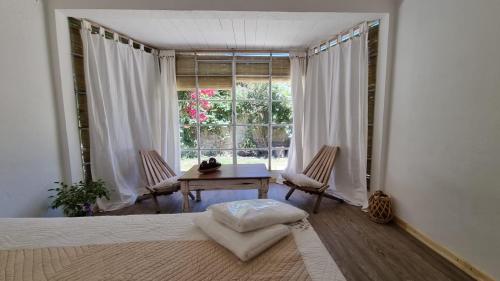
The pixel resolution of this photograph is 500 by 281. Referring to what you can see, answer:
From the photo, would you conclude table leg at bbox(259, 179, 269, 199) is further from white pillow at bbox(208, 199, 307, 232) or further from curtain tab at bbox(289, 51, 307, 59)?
curtain tab at bbox(289, 51, 307, 59)

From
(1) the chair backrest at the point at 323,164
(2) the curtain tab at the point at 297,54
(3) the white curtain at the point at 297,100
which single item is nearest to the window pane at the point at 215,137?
(3) the white curtain at the point at 297,100

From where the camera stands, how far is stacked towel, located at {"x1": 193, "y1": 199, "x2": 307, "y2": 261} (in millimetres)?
958

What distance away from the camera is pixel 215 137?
398cm

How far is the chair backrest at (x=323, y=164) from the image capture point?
295cm

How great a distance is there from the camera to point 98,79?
254cm

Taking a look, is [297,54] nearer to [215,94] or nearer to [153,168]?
[215,94]

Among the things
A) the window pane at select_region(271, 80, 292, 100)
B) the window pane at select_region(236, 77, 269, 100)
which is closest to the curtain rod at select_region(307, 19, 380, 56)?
the window pane at select_region(271, 80, 292, 100)

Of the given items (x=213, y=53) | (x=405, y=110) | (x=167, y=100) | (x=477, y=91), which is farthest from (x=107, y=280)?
(x=213, y=53)

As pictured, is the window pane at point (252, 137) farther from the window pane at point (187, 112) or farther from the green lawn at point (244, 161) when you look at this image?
the window pane at point (187, 112)

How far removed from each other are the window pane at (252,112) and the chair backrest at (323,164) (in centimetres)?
120

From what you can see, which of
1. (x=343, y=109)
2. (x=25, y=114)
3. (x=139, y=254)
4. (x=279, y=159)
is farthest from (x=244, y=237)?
(x=279, y=159)

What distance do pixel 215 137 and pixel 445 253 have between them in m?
3.30

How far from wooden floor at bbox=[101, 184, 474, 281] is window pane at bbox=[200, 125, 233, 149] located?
4.20ft

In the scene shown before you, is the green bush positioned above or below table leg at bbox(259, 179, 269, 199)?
above
